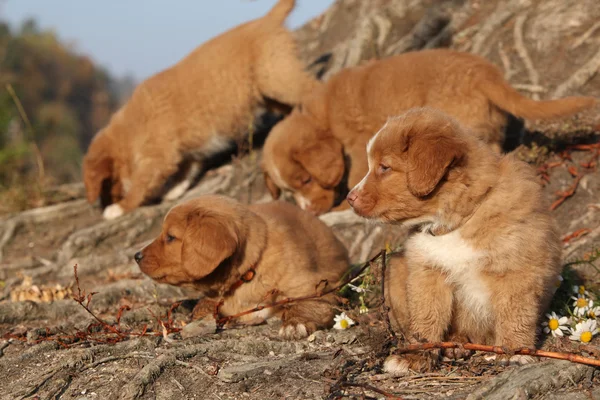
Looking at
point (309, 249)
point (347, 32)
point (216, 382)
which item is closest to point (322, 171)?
point (309, 249)

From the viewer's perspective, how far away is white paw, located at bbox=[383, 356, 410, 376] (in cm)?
318

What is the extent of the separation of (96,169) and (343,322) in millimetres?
4682

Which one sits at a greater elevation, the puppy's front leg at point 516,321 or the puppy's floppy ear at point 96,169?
the puppy's floppy ear at point 96,169

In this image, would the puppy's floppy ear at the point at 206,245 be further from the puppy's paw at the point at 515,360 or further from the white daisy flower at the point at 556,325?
the white daisy flower at the point at 556,325

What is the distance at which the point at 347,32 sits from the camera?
10.4m

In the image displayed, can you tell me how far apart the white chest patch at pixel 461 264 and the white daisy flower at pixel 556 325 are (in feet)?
2.01

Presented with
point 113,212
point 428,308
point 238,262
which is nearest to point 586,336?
point 428,308

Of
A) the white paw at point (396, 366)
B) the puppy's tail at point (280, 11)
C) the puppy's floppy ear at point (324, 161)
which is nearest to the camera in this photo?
the white paw at point (396, 366)

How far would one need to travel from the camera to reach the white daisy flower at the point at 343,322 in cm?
406

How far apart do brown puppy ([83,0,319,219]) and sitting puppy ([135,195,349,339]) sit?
3694 mm

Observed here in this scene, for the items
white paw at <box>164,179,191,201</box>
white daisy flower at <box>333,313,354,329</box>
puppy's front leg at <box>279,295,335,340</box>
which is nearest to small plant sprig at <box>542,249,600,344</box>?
white daisy flower at <box>333,313,354,329</box>

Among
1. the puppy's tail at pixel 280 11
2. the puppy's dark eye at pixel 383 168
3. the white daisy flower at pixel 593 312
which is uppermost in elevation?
the puppy's tail at pixel 280 11

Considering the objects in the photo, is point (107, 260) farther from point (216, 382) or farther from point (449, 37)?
point (449, 37)

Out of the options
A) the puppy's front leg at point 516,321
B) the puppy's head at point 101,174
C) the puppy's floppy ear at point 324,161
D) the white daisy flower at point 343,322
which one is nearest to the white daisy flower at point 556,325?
the puppy's front leg at point 516,321
